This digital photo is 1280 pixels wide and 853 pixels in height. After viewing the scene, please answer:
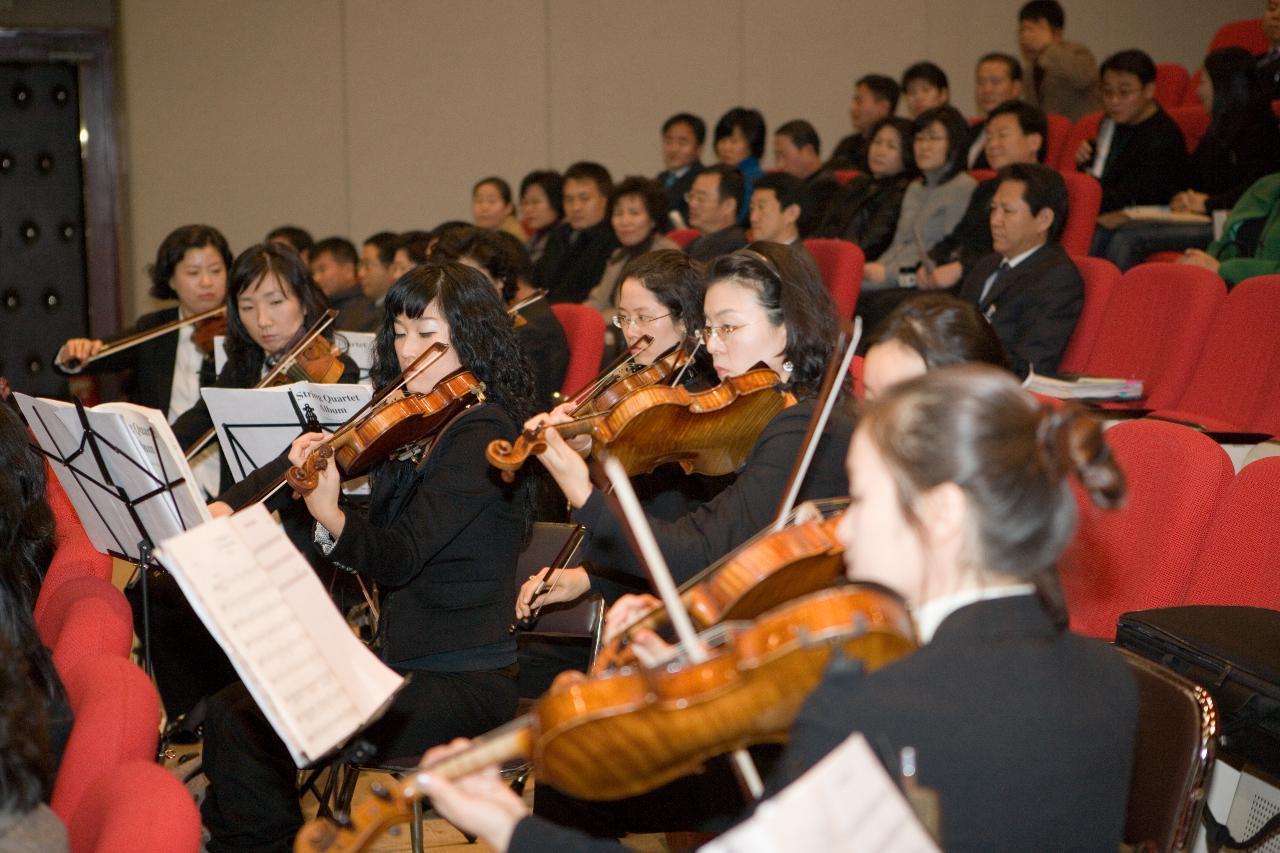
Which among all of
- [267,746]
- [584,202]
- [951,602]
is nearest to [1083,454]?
[951,602]

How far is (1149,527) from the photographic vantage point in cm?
235

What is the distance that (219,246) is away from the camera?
4555 millimetres

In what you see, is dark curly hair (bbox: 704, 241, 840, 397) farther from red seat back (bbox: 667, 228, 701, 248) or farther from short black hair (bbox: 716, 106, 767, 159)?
short black hair (bbox: 716, 106, 767, 159)

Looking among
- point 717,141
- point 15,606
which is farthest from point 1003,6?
point 15,606

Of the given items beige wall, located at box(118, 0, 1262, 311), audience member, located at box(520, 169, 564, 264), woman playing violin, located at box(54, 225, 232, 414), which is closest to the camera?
woman playing violin, located at box(54, 225, 232, 414)

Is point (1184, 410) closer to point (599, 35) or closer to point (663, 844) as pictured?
point (663, 844)

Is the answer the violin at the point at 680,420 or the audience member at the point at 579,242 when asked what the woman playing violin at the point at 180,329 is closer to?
the audience member at the point at 579,242

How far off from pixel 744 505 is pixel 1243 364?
2154 millimetres

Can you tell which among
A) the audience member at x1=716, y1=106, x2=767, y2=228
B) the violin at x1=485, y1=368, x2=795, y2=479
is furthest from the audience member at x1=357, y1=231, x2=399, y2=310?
the violin at x1=485, y1=368, x2=795, y2=479

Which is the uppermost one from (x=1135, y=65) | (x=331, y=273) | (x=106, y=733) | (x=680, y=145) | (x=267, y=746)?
(x=1135, y=65)

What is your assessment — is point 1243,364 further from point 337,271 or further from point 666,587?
point 337,271

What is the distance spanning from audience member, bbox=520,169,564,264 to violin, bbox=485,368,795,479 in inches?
182

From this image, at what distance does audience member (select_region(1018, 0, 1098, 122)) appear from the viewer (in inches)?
269

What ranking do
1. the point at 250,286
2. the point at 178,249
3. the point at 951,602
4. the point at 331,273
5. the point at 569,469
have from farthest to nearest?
the point at 331,273 < the point at 178,249 < the point at 250,286 < the point at 569,469 < the point at 951,602
